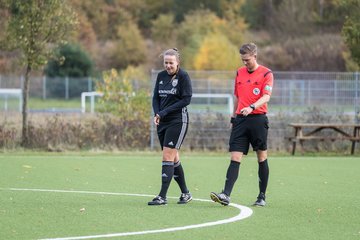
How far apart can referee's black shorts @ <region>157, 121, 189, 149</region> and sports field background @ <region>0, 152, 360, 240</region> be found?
0.78 meters

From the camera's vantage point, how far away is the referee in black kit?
40.6 feet

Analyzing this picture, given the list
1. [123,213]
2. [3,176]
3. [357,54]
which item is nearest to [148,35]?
[357,54]

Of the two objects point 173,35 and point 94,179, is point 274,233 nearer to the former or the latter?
point 94,179

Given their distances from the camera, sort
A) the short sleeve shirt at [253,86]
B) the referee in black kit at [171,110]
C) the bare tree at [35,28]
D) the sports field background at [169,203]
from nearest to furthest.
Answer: the sports field background at [169,203] < the short sleeve shirt at [253,86] < the referee in black kit at [171,110] < the bare tree at [35,28]

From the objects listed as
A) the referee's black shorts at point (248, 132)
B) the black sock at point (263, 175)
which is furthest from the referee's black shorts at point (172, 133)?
the black sock at point (263, 175)

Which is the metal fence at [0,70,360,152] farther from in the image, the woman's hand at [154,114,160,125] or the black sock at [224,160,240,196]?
the black sock at [224,160,240,196]

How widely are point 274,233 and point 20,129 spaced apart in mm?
17548

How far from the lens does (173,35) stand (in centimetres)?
8506

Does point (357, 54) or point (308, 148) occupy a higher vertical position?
point (357, 54)

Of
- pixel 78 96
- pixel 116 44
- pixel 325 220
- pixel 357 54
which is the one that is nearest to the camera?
pixel 325 220

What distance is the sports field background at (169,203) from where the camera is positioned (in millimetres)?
9938

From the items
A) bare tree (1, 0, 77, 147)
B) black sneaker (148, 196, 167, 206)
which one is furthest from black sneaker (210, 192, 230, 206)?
bare tree (1, 0, 77, 147)

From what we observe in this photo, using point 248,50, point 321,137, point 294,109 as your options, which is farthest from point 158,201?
point 294,109

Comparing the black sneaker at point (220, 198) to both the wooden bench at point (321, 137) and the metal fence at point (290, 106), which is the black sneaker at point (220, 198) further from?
the metal fence at point (290, 106)
